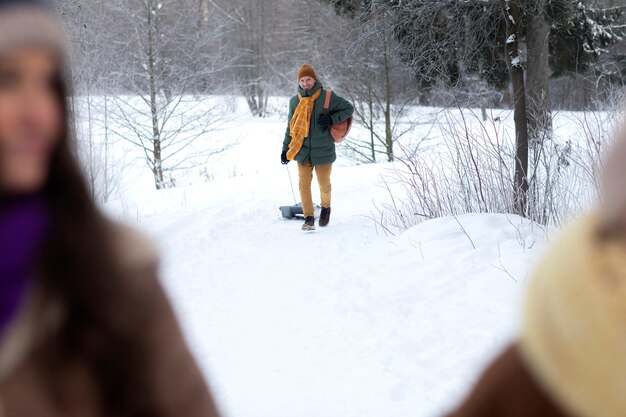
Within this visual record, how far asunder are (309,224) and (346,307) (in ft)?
9.56

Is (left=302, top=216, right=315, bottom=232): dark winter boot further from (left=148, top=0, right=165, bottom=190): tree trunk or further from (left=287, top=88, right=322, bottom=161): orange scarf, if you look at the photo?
(left=148, top=0, right=165, bottom=190): tree trunk

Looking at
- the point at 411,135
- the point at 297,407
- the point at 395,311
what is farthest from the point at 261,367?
the point at 411,135

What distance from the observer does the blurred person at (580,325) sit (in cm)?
80

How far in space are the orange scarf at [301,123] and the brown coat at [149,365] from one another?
258 inches

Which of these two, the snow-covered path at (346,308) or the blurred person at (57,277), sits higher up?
the blurred person at (57,277)

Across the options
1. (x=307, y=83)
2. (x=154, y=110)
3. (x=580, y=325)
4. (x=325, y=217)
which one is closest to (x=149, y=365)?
(x=580, y=325)

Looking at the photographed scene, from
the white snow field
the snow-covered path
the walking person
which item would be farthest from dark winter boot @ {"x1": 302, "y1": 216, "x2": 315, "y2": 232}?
the snow-covered path

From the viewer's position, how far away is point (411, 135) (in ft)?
62.5

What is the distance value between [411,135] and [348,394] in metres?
15.9

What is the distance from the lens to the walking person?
770 centimetres

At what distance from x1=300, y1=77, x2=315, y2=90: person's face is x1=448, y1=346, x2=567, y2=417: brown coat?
6888 millimetres

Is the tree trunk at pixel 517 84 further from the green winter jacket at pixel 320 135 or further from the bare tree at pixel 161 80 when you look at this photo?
the bare tree at pixel 161 80

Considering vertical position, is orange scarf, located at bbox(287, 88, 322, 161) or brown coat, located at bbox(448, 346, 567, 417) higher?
orange scarf, located at bbox(287, 88, 322, 161)

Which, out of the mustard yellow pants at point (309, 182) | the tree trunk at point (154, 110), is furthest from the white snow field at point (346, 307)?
the tree trunk at point (154, 110)
